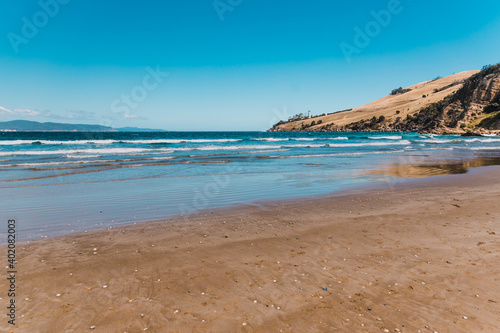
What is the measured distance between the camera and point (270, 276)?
465 centimetres

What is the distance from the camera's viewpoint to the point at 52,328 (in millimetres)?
3447

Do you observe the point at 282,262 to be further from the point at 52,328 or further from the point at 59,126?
the point at 59,126

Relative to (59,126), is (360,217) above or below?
below

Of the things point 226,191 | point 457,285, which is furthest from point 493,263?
point 226,191

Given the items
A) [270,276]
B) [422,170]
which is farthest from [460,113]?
[270,276]

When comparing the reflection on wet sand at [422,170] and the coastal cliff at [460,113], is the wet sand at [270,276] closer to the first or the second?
the reflection on wet sand at [422,170]

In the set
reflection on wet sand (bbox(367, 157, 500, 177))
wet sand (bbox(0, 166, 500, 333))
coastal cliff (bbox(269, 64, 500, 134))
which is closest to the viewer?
wet sand (bbox(0, 166, 500, 333))

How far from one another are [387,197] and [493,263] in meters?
5.48

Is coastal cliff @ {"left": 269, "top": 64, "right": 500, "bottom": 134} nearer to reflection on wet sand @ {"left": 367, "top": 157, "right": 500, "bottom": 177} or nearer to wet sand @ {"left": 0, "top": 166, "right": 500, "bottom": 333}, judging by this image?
reflection on wet sand @ {"left": 367, "top": 157, "right": 500, "bottom": 177}

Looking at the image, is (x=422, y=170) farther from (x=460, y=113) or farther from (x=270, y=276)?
(x=460, y=113)

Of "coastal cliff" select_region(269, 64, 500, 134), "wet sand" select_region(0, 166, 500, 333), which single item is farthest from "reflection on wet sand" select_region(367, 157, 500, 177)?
"coastal cliff" select_region(269, 64, 500, 134)

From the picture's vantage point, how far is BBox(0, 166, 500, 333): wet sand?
3.57m

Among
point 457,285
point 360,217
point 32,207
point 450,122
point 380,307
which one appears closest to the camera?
point 380,307

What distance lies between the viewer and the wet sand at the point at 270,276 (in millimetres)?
3570
